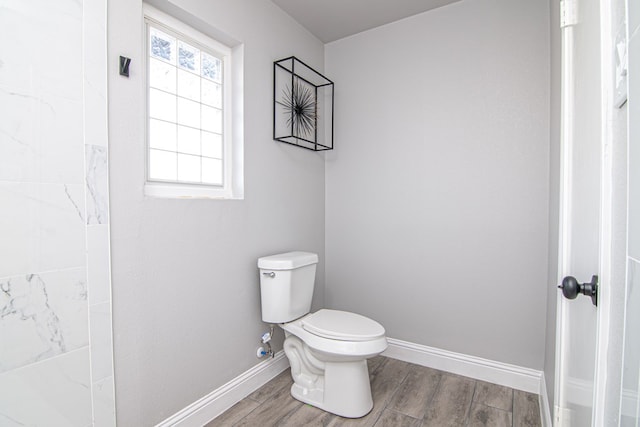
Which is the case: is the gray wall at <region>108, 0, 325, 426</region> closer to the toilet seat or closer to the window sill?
the window sill

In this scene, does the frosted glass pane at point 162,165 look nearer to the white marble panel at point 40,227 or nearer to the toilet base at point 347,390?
the white marble panel at point 40,227

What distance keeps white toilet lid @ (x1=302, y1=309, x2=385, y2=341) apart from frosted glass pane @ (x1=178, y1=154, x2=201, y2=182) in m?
1.03

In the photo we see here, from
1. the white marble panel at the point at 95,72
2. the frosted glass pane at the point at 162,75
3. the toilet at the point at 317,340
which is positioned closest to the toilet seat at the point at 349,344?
the toilet at the point at 317,340

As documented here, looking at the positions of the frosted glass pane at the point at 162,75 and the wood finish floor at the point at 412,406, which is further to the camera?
the wood finish floor at the point at 412,406

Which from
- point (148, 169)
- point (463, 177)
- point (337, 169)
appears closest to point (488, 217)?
point (463, 177)

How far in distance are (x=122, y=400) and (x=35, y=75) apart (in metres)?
1.26

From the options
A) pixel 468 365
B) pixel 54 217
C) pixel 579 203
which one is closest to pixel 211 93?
pixel 54 217

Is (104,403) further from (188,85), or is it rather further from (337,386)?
(188,85)

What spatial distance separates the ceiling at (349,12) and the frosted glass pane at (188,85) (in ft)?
2.76

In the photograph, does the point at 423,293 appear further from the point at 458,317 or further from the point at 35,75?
the point at 35,75

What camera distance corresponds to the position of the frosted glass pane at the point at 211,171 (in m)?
1.80

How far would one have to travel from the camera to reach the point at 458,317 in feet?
7.13

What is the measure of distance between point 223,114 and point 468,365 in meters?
2.22

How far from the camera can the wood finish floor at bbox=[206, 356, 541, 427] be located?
168 centimetres
